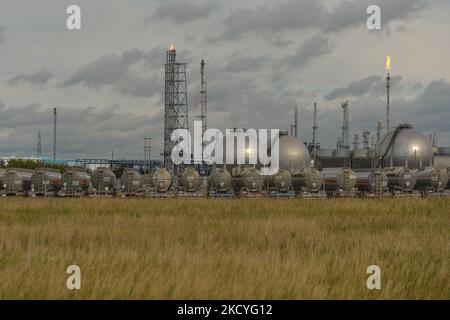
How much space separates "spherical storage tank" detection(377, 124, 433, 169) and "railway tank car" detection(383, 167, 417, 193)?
14.3 metres

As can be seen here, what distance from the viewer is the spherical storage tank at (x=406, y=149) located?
9688 cm

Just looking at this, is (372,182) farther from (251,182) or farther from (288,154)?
(288,154)

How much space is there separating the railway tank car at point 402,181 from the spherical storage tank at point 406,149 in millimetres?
14343

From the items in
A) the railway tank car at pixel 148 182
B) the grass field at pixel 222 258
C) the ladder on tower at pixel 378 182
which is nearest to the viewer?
the grass field at pixel 222 258

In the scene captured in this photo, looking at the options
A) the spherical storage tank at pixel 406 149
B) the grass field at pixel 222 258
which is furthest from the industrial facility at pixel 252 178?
the grass field at pixel 222 258

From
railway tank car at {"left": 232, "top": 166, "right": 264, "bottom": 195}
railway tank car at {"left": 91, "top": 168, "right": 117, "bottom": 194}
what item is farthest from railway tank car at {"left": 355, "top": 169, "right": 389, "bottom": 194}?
railway tank car at {"left": 91, "top": 168, "right": 117, "bottom": 194}

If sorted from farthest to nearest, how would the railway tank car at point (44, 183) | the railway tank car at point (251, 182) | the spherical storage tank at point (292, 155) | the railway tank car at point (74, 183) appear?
the spherical storage tank at point (292, 155) → the railway tank car at point (251, 182) → the railway tank car at point (74, 183) → the railway tank car at point (44, 183)

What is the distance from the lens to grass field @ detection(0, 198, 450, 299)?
1031 cm

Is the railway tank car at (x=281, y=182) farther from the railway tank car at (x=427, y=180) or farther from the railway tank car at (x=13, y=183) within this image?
the railway tank car at (x=13, y=183)

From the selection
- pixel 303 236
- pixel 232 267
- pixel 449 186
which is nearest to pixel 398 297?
pixel 232 267

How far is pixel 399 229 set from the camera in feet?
72.5

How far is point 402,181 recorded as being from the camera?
7944cm

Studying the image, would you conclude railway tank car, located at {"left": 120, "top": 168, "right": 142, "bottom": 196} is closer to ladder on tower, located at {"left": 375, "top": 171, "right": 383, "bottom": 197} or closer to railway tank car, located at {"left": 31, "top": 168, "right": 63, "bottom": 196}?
railway tank car, located at {"left": 31, "top": 168, "right": 63, "bottom": 196}

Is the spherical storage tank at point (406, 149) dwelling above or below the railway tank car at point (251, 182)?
above
